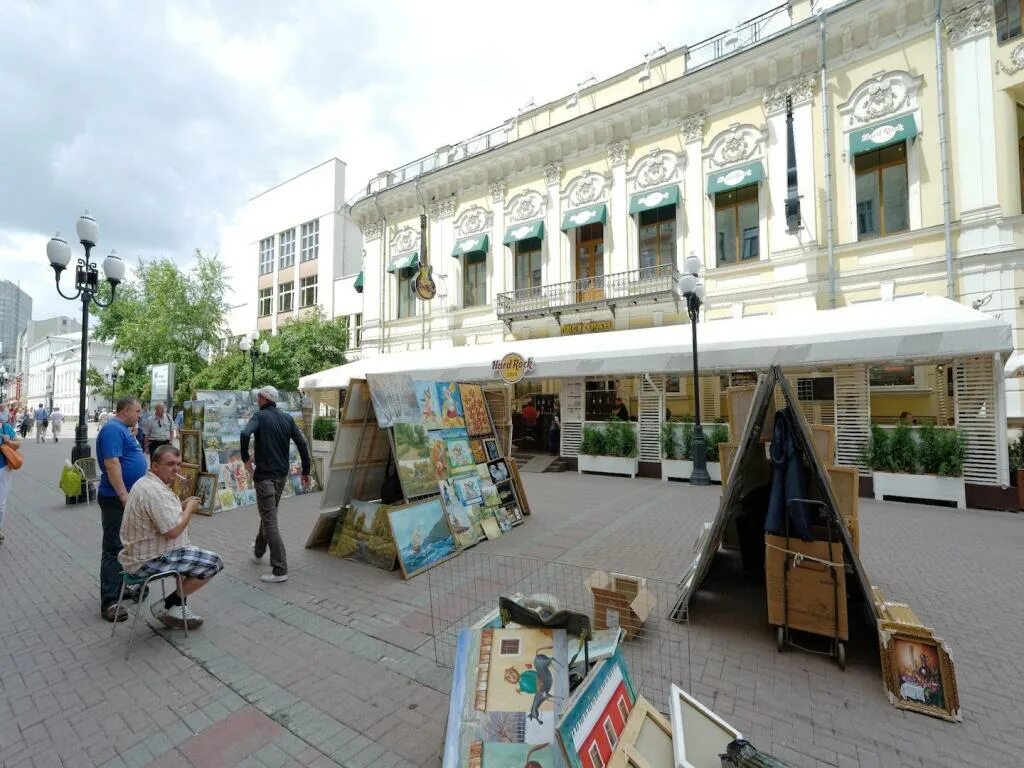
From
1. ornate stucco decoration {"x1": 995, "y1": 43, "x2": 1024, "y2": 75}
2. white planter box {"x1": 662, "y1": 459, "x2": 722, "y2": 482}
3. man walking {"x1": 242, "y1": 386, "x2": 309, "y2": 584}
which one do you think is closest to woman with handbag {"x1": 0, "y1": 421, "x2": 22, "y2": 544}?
man walking {"x1": 242, "y1": 386, "x2": 309, "y2": 584}

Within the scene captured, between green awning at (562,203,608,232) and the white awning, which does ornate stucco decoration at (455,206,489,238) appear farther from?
the white awning

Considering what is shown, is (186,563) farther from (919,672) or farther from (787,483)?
(919,672)

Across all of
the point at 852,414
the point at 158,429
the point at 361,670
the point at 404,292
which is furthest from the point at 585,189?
the point at 361,670

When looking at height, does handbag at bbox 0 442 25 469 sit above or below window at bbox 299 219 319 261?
below

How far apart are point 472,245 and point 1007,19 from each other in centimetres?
1584

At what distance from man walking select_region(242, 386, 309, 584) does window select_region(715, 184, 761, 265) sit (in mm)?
13513

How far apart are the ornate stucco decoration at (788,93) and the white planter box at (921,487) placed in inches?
420

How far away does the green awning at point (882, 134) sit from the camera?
1170cm

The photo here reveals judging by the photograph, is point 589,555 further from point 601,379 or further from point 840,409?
point 601,379

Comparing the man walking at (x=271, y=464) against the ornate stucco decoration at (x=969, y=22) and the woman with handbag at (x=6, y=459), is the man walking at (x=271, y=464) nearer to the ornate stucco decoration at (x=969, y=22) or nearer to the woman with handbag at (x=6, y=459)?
the woman with handbag at (x=6, y=459)

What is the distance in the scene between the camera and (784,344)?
994cm

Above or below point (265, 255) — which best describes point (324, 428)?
below

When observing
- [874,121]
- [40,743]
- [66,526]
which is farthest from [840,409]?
[66,526]

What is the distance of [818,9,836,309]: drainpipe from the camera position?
12.6 metres
